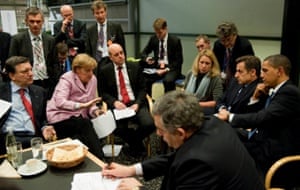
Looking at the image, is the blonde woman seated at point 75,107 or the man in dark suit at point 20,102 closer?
the man in dark suit at point 20,102

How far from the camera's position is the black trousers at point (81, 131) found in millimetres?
2846

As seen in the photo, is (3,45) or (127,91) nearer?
(127,91)

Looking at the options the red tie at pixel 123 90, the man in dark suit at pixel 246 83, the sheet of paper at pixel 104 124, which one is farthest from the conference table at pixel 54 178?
the red tie at pixel 123 90

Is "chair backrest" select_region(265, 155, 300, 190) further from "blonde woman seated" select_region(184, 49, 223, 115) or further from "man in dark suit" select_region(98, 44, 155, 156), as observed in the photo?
"man in dark suit" select_region(98, 44, 155, 156)

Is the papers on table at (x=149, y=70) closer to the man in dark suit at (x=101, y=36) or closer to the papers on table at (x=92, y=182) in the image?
the man in dark suit at (x=101, y=36)

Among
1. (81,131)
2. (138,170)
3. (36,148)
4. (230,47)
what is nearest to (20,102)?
(81,131)

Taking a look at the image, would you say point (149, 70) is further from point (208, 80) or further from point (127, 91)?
point (208, 80)

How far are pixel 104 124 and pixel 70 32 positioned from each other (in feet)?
5.75

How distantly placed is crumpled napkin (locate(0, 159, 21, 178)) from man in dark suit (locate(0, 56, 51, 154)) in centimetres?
58

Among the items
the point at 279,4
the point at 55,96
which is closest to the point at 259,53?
the point at 279,4

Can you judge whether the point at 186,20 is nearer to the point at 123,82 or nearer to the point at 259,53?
the point at 259,53

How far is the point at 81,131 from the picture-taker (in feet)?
9.36

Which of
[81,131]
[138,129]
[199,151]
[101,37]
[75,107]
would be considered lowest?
[138,129]

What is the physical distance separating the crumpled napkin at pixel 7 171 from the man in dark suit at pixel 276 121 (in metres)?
1.63
